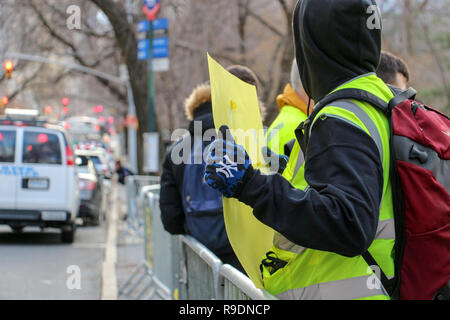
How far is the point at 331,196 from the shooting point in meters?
2.00

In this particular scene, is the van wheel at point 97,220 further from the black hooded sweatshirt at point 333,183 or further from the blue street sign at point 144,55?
the black hooded sweatshirt at point 333,183

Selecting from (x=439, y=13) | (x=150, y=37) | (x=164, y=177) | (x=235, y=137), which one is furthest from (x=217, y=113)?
(x=439, y=13)

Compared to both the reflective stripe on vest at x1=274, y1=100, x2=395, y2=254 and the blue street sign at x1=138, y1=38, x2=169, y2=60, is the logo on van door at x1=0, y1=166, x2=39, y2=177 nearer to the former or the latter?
the blue street sign at x1=138, y1=38, x2=169, y2=60

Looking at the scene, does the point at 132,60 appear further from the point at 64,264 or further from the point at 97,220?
the point at 64,264

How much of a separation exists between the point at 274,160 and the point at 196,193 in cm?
179

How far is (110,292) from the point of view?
26.7ft

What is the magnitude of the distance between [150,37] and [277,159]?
13.1 meters

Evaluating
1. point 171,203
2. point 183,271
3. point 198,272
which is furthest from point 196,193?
point 183,271

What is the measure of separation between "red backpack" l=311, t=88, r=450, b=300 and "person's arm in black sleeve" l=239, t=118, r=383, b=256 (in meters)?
0.11

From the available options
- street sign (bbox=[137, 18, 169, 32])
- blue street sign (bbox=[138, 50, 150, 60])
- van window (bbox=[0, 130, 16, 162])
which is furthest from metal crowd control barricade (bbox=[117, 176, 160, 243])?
street sign (bbox=[137, 18, 169, 32])

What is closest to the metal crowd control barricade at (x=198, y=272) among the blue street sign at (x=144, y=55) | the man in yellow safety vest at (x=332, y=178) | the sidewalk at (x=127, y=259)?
the man in yellow safety vest at (x=332, y=178)

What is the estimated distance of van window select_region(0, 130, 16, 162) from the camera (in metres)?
12.8

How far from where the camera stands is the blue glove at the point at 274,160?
2.80m

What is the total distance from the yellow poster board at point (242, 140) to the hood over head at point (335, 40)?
27cm
